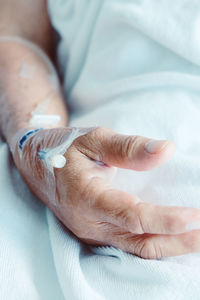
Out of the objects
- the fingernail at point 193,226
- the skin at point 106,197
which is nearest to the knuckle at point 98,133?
the skin at point 106,197

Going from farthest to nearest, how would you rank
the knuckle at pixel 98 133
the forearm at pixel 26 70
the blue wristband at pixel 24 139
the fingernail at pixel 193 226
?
the forearm at pixel 26 70 < the blue wristband at pixel 24 139 < the knuckle at pixel 98 133 < the fingernail at pixel 193 226

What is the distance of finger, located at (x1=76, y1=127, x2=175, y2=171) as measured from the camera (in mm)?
501

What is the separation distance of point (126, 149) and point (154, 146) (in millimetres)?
52

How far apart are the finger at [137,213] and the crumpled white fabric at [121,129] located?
0.07 metres

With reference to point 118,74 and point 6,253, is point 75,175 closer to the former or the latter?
point 6,253

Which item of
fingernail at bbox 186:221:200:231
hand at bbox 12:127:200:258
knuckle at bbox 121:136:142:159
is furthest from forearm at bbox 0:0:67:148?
fingernail at bbox 186:221:200:231

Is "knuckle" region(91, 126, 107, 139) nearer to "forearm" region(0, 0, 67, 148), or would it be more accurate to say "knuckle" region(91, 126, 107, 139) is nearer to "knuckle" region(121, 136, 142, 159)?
"knuckle" region(121, 136, 142, 159)

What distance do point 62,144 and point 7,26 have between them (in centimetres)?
52

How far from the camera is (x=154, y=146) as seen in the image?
1.65 ft

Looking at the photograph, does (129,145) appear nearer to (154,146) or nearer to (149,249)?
(154,146)

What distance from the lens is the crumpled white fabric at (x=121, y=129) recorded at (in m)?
0.52

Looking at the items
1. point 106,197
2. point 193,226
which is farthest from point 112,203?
point 193,226

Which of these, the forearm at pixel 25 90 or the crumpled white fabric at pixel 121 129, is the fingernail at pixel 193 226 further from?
the forearm at pixel 25 90

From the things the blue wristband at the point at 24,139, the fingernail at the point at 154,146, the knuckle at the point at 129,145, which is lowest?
the blue wristband at the point at 24,139
